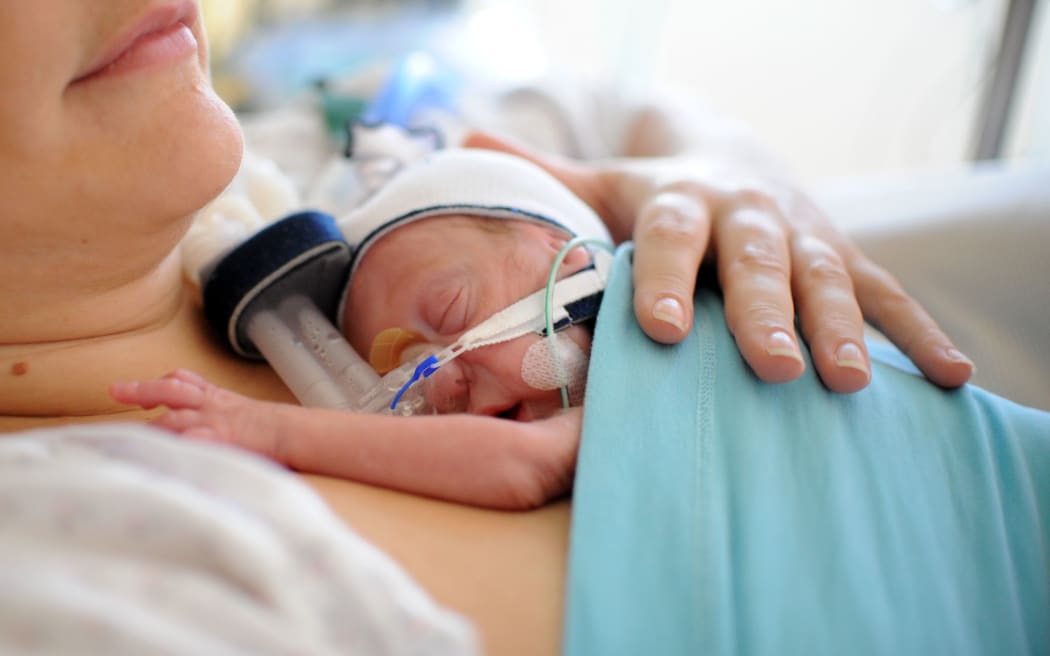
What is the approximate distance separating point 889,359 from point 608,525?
0.49m

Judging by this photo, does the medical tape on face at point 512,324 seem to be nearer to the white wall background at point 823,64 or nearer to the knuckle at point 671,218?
the knuckle at point 671,218

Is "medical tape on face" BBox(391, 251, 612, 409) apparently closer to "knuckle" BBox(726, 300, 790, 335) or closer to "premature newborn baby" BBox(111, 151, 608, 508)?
"premature newborn baby" BBox(111, 151, 608, 508)

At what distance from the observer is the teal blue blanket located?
0.72m

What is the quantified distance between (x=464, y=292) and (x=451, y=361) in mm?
91

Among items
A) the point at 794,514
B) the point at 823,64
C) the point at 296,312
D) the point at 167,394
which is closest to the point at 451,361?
the point at 296,312

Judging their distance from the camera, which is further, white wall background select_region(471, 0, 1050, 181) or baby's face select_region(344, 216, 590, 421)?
white wall background select_region(471, 0, 1050, 181)

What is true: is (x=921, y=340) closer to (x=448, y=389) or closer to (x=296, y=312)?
(x=448, y=389)

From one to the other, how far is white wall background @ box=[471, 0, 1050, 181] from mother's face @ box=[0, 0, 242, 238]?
8.56ft

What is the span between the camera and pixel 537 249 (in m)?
1.12

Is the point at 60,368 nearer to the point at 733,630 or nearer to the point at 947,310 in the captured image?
the point at 733,630

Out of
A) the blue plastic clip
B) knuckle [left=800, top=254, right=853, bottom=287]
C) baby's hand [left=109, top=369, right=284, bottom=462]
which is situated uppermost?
knuckle [left=800, top=254, right=853, bottom=287]

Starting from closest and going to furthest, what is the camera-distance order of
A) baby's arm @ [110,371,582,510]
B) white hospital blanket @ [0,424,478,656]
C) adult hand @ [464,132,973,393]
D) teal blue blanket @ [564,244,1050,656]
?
white hospital blanket @ [0,424,478,656]
teal blue blanket @ [564,244,1050,656]
baby's arm @ [110,371,582,510]
adult hand @ [464,132,973,393]

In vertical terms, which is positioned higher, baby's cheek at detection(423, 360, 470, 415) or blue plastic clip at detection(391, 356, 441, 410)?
blue plastic clip at detection(391, 356, 441, 410)

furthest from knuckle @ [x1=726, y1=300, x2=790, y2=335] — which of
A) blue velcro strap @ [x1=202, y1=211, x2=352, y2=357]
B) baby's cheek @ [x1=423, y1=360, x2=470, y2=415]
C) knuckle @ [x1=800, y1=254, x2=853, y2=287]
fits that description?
blue velcro strap @ [x1=202, y1=211, x2=352, y2=357]
